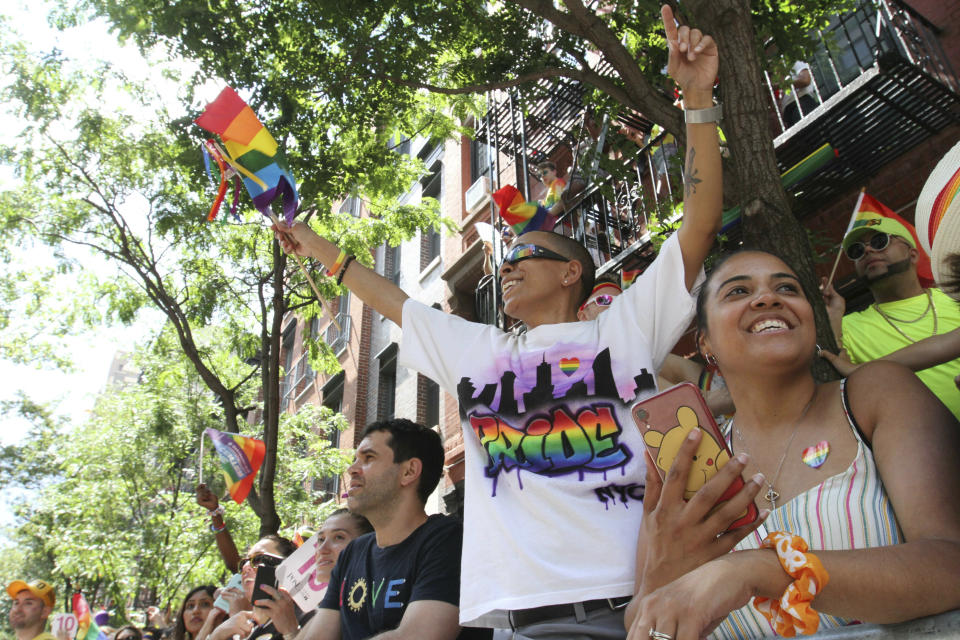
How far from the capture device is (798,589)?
137cm

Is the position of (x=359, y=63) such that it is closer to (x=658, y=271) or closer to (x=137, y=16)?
(x=137, y=16)

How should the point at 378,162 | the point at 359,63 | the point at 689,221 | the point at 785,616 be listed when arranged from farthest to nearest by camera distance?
the point at 378,162 < the point at 359,63 < the point at 689,221 < the point at 785,616

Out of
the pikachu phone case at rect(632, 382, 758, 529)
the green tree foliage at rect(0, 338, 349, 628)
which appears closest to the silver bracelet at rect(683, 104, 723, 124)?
the pikachu phone case at rect(632, 382, 758, 529)

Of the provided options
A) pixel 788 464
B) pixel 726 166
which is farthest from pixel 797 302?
pixel 726 166

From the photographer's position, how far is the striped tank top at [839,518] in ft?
5.55

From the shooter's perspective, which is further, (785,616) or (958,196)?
(958,196)

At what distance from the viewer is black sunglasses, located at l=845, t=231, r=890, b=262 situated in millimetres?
4164

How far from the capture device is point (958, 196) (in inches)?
70.6

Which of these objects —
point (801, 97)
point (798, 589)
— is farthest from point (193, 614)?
point (801, 97)

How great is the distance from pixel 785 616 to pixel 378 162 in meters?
7.05

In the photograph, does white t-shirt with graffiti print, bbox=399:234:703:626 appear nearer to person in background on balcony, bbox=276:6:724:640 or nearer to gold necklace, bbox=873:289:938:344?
person in background on balcony, bbox=276:6:724:640

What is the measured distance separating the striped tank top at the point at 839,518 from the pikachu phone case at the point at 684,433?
37 cm

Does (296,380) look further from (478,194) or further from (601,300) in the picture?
(601,300)

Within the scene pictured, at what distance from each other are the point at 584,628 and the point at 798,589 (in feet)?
2.81
